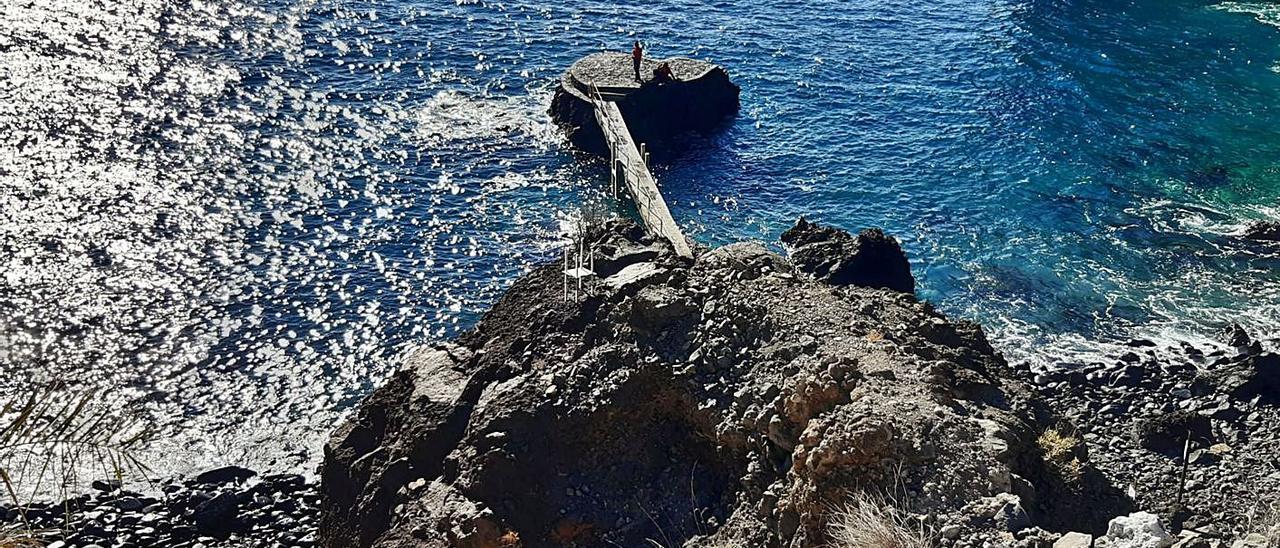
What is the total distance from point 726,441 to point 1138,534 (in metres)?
6.28

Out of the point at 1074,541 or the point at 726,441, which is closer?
the point at 1074,541

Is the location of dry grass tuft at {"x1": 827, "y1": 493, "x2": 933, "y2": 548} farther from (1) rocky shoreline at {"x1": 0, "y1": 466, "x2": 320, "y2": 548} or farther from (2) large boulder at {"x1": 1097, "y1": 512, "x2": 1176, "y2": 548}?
(1) rocky shoreline at {"x1": 0, "y1": 466, "x2": 320, "y2": 548}

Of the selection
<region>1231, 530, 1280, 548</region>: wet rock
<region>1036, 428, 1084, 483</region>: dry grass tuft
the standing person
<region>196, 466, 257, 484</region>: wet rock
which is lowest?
<region>196, 466, 257, 484</region>: wet rock

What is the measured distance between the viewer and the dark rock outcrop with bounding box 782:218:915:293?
25938 mm

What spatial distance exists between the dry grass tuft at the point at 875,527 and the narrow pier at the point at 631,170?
14077mm

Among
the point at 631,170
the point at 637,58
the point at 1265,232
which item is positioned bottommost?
the point at 1265,232

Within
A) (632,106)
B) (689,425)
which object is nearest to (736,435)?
(689,425)

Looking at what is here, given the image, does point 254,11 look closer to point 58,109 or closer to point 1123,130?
point 58,109

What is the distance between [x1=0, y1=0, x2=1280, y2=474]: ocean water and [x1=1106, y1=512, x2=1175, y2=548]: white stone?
1446 centimetres

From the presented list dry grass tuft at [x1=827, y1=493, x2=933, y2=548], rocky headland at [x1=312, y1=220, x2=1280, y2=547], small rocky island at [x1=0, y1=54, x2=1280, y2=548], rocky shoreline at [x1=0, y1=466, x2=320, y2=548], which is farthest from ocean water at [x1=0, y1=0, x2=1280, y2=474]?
dry grass tuft at [x1=827, y1=493, x2=933, y2=548]

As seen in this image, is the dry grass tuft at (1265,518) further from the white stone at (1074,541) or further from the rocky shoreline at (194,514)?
the rocky shoreline at (194,514)

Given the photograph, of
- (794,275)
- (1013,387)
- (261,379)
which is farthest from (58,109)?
(1013,387)

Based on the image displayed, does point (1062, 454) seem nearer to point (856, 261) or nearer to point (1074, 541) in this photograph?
point (1074, 541)

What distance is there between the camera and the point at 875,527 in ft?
50.5
